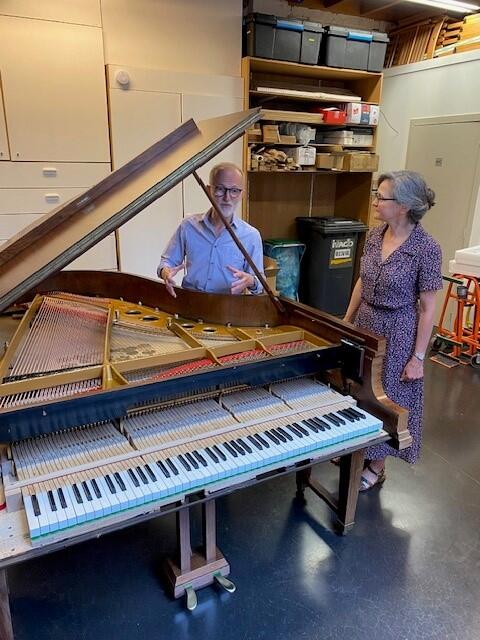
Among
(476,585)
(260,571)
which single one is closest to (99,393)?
(260,571)

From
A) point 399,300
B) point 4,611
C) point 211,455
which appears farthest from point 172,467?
point 399,300

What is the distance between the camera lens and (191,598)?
180 cm

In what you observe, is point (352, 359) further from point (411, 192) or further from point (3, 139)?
point (3, 139)

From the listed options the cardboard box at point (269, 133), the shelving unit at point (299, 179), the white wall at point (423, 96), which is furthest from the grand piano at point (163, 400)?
the white wall at point (423, 96)

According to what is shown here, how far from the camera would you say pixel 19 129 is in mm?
3555

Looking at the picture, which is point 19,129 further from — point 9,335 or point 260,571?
point 260,571

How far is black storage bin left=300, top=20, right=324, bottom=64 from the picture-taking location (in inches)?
176

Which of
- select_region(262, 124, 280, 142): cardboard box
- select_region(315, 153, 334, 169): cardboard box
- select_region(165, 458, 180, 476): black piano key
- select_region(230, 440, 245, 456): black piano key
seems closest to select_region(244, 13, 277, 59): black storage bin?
select_region(262, 124, 280, 142): cardboard box

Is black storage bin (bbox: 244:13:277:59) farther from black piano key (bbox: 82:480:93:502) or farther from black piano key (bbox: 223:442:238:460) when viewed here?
black piano key (bbox: 82:480:93:502)

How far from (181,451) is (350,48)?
4.78m

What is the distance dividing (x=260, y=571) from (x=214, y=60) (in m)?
4.16

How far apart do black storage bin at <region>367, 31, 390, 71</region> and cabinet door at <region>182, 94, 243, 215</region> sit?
62.7 inches

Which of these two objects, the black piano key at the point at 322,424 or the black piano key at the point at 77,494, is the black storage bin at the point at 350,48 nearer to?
the black piano key at the point at 322,424

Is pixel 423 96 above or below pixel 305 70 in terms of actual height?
below
